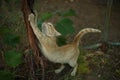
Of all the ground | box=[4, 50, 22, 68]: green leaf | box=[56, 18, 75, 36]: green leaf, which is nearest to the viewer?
box=[4, 50, 22, 68]: green leaf

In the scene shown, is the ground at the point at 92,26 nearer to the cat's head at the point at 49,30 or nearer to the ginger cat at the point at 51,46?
the ginger cat at the point at 51,46

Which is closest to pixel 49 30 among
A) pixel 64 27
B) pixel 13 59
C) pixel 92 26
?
pixel 64 27

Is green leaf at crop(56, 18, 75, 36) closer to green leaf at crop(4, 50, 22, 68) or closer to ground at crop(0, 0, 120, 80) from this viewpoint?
green leaf at crop(4, 50, 22, 68)

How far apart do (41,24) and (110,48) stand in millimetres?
1173

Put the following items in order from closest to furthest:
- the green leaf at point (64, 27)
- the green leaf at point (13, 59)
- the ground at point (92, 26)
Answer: the green leaf at point (13, 59)
the green leaf at point (64, 27)
the ground at point (92, 26)

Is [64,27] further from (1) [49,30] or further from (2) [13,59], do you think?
(2) [13,59]

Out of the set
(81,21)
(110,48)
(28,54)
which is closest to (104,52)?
(110,48)

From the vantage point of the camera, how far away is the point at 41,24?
2709mm

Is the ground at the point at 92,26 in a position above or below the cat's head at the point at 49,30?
below

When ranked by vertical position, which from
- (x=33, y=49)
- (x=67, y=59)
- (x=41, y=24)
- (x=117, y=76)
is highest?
(x=41, y=24)

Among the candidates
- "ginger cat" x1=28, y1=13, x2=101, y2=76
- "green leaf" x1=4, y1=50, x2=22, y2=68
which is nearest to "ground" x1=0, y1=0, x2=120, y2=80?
"ginger cat" x1=28, y1=13, x2=101, y2=76

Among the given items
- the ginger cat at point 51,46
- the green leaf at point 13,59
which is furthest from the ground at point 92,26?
the green leaf at point 13,59

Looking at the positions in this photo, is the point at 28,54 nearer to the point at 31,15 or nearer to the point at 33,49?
the point at 33,49

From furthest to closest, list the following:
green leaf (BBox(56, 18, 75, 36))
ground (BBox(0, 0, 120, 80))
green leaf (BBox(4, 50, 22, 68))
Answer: ground (BBox(0, 0, 120, 80))
green leaf (BBox(56, 18, 75, 36))
green leaf (BBox(4, 50, 22, 68))
